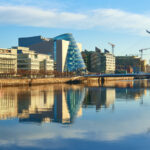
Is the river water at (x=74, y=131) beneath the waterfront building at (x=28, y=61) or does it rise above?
beneath

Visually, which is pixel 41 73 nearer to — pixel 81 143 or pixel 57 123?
pixel 57 123

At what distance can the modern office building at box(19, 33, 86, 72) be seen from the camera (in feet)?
388

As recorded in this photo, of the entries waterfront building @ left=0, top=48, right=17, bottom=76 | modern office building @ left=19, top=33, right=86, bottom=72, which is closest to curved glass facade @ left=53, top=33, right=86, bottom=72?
modern office building @ left=19, top=33, right=86, bottom=72

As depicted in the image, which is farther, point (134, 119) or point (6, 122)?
point (134, 119)

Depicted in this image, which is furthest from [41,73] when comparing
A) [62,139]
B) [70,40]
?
[62,139]

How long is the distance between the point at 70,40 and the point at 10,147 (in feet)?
360

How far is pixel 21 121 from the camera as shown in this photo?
22.5 m

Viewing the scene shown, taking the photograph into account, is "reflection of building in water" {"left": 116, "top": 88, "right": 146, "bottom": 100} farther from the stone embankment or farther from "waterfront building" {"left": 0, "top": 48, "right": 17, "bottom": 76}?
"waterfront building" {"left": 0, "top": 48, "right": 17, "bottom": 76}

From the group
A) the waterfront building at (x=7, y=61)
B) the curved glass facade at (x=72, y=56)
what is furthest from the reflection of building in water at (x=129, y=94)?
the curved glass facade at (x=72, y=56)

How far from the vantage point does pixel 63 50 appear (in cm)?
11819

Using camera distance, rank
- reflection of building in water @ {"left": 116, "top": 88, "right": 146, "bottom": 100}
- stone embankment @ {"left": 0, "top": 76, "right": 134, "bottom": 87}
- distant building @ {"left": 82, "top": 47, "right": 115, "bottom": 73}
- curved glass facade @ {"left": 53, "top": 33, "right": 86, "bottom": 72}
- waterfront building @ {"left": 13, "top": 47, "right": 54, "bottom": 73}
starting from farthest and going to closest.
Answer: distant building @ {"left": 82, "top": 47, "right": 115, "bottom": 73} < curved glass facade @ {"left": 53, "top": 33, "right": 86, "bottom": 72} < waterfront building @ {"left": 13, "top": 47, "right": 54, "bottom": 73} < stone embankment @ {"left": 0, "top": 76, "right": 134, "bottom": 87} < reflection of building in water @ {"left": 116, "top": 88, "right": 146, "bottom": 100}

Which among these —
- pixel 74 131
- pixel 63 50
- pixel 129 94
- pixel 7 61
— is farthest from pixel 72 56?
pixel 74 131

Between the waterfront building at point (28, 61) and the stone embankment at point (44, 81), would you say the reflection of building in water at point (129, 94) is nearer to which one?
the stone embankment at point (44, 81)

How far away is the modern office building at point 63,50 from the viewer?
388 feet
